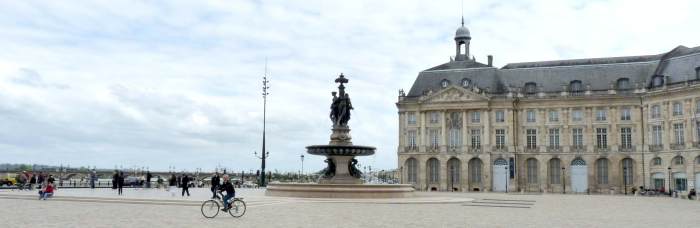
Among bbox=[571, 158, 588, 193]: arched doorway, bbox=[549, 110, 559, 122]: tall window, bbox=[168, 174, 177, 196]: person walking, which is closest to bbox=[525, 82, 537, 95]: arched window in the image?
bbox=[549, 110, 559, 122]: tall window

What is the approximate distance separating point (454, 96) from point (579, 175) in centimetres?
1448

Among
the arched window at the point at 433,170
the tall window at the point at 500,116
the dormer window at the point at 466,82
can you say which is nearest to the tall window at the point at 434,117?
the arched window at the point at 433,170

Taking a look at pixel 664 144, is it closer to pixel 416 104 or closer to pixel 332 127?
pixel 416 104

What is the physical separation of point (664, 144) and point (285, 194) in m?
43.6

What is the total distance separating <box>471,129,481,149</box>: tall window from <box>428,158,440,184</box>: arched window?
4.20 meters

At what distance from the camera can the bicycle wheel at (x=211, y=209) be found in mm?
20172

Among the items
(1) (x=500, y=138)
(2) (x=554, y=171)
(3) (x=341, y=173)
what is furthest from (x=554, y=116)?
(3) (x=341, y=173)

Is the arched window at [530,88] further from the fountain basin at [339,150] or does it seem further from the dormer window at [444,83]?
Answer: the fountain basin at [339,150]

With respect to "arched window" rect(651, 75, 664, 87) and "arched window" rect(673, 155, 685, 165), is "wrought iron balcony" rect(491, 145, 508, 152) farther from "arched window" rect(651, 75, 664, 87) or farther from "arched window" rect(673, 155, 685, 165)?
"arched window" rect(673, 155, 685, 165)

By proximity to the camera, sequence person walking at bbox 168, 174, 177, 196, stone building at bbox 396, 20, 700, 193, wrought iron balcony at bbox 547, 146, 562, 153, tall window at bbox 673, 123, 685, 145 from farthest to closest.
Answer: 1. wrought iron balcony at bbox 547, 146, 562, 153
2. stone building at bbox 396, 20, 700, 193
3. tall window at bbox 673, 123, 685, 145
4. person walking at bbox 168, 174, 177, 196

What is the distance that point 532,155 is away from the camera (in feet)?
231

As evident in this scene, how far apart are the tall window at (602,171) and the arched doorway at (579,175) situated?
3.59ft

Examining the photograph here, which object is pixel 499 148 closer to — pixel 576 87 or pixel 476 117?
pixel 476 117

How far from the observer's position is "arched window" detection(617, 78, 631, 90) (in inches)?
2682
